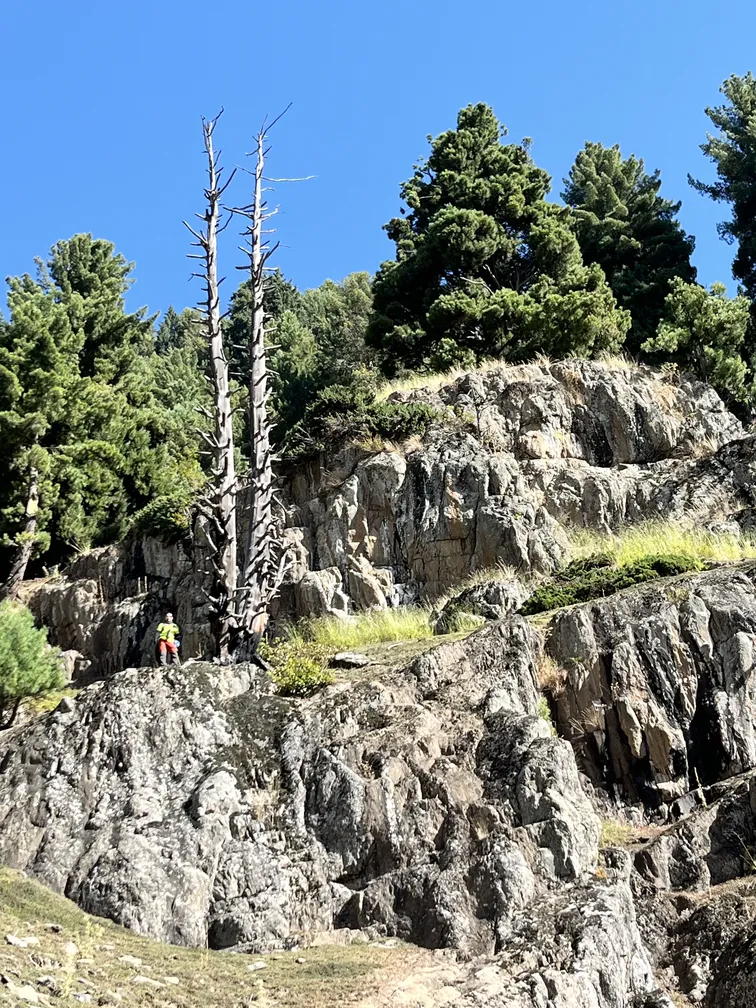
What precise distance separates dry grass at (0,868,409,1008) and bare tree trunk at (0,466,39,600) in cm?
1434

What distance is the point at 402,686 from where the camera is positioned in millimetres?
12047

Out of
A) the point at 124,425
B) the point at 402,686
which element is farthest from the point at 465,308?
the point at 402,686

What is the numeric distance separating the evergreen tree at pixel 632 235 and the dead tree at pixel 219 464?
1545cm

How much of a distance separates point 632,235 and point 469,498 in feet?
64.5

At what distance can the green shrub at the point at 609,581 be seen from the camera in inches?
580

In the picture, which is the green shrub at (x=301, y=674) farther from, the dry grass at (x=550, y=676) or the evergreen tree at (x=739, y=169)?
the evergreen tree at (x=739, y=169)

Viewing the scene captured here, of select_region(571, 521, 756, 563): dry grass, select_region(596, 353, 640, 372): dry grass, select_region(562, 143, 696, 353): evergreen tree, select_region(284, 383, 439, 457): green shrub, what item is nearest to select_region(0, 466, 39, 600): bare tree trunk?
select_region(284, 383, 439, 457): green shrub

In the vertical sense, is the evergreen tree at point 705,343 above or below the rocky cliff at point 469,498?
above

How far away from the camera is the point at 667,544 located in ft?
52.9

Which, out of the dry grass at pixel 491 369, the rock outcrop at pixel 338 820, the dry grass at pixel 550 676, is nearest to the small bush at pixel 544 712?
the dry grass at pixel 550 676

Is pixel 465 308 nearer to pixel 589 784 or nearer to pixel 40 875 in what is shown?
pixel 589 784

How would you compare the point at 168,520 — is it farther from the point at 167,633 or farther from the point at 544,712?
the point at 544,712

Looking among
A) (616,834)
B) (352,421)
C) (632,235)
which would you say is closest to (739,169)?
(632,235)

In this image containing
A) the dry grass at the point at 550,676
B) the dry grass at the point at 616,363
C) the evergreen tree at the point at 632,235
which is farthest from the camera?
the evergreen tree at the point at 632,235
